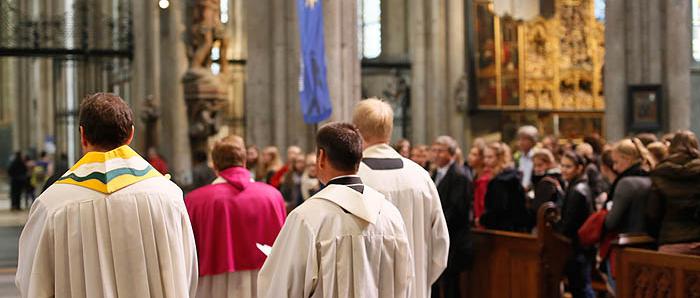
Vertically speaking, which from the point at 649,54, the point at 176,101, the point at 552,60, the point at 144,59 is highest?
the point at 552,60

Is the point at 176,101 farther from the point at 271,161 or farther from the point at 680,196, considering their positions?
the point at 680,196

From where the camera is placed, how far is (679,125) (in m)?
18.5

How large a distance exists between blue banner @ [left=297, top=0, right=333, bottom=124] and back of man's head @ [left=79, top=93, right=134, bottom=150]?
22.5ft

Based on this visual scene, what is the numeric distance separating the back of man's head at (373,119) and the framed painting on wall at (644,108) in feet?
42.2

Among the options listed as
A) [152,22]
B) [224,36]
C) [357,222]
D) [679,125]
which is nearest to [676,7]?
[679,125]

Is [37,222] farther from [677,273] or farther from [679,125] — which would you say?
[679,125]

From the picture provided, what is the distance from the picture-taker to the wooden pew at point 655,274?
7.42m

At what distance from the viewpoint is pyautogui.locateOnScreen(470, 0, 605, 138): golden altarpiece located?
26.0 m

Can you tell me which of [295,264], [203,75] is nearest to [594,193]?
[295,264]

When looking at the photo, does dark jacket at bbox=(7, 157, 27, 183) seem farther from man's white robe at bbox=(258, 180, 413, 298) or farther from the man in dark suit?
man's white robe at bbox=(258, 180, 413, 298)

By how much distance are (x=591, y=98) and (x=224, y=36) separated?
12563 millimetres

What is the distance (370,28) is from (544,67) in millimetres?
5665

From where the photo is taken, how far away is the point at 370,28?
30.2 m

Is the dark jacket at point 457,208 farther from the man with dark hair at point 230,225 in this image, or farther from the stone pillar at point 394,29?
the stone pillar at point 394,29
